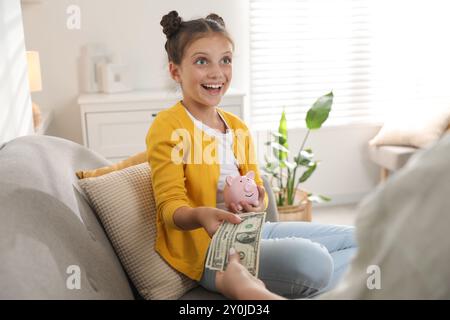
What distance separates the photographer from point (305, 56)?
425 centimetres

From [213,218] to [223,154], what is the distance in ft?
1.19

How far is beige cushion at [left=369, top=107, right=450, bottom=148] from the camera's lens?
13.1 ft

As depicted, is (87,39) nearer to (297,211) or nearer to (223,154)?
(297,211)

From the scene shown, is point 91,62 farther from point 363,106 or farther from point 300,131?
point 363,106

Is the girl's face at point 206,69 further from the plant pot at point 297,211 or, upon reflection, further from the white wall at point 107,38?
the white wall at point 107,38

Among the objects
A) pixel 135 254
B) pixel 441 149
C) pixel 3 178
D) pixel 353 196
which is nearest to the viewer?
pixel 441 149

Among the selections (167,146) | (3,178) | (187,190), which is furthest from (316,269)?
(3,178)

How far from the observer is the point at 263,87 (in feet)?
13.9

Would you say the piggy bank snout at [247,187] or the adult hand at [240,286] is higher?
the piggy bank snout at [247,187]

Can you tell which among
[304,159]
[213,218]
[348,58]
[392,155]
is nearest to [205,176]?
[213,218]

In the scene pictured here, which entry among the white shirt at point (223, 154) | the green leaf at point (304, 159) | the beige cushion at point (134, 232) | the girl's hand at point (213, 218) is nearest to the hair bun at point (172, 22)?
the white shirt at point (223, 154)

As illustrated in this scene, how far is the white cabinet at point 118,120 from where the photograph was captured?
346 cm

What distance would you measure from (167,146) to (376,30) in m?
3.30

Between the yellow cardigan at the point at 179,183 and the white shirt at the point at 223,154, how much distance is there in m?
0.02
